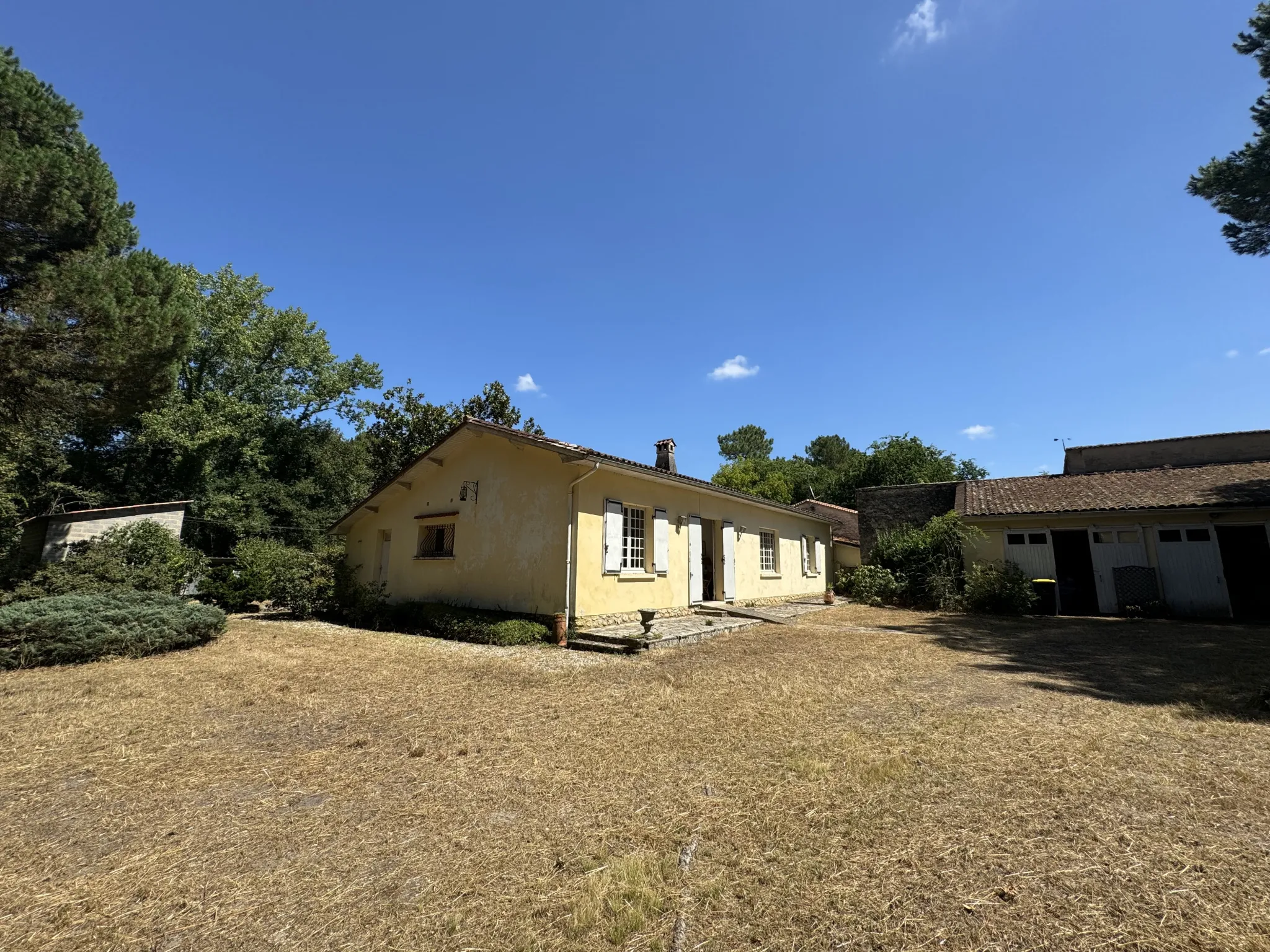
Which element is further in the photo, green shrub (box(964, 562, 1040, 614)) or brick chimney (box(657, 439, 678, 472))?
brick chimney (box(657, 439, 678, 472))

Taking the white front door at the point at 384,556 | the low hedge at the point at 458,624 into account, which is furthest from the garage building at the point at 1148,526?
the white front door at the point at 384,556

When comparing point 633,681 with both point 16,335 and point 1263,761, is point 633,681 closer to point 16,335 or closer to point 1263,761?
point 1263,761

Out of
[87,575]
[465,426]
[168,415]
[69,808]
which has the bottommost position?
[69,808]

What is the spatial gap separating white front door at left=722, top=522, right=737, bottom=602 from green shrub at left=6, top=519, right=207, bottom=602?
1270cm

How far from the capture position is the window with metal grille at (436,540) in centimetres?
1260

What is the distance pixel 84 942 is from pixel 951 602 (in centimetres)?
1755

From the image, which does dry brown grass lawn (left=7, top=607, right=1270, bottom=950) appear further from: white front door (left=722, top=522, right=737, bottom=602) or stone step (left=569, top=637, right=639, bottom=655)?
white front door (left=722, top=522, right=737, bottom=602)

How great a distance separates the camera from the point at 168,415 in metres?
A: 22.6

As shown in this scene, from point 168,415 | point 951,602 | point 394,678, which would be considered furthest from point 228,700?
point 168,415

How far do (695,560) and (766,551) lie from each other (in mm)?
4641

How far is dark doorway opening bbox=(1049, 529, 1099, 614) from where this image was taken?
15.0 metres

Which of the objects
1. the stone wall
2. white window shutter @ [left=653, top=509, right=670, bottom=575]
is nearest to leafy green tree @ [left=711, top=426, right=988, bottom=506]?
the stone wall

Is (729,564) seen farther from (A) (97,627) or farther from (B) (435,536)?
(A) (97,627)

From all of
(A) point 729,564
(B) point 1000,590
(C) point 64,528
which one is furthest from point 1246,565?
(C) point 64,528
